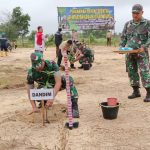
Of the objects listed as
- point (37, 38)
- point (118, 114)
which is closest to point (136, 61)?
point (118, 114)

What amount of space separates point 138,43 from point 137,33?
0.18 metres

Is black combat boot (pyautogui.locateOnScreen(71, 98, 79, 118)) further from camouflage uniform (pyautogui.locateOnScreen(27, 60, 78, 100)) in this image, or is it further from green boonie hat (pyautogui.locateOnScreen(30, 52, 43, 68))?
green boonie hat (pyautogui.locateOnScreen(30, 52, 43, 68))

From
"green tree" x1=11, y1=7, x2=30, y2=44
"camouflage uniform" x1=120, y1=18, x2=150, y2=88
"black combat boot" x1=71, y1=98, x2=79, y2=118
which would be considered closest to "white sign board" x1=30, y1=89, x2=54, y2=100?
"black combat boot" x1=71, y1=98, x2=79, y2=118

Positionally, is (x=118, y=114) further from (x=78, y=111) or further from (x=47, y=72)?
(x=47, y=72)

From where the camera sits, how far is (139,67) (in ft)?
28.5

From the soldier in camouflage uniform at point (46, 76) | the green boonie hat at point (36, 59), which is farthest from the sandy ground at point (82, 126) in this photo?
the green boonie hat at point (36, 59)

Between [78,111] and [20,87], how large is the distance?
3731 mm

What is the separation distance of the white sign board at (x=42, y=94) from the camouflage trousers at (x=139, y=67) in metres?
2.37

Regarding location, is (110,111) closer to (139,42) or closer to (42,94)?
(42,94)

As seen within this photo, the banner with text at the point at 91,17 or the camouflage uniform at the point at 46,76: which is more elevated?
the banner with text at the point at 91,17

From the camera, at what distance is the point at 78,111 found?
25.6ft

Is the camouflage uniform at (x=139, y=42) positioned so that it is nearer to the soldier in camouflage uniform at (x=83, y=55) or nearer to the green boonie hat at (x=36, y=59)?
the green boonie hat at (x=36, y=59)

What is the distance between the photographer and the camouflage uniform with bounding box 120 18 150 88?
8456mm

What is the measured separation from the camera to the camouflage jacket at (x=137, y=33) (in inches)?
332
